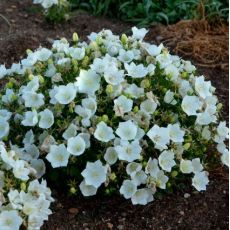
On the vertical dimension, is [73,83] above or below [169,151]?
above

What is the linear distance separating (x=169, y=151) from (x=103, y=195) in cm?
41

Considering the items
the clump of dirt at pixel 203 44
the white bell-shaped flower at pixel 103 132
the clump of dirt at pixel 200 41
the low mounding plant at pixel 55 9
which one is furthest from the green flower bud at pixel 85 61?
the low mounding plant at pixel 55 9

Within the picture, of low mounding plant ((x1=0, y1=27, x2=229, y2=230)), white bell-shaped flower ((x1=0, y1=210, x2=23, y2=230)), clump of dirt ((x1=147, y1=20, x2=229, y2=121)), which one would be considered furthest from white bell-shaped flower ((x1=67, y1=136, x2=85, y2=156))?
clump of dirt ((x1=147, y1=20, x2=229, y2=121))

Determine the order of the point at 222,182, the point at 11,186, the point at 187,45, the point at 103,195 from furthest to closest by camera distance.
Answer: the point at 187,45
the point at 222,182
the point at 103,195
the point at 11,186

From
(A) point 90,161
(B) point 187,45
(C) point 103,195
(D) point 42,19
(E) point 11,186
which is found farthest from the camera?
(D) point 42,19

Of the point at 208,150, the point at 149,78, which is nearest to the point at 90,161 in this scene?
the point at 149,78

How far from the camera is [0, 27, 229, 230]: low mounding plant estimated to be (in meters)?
2.83

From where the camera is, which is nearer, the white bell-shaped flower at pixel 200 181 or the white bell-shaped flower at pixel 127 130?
the white bell-shaped flower at pixel 127 130

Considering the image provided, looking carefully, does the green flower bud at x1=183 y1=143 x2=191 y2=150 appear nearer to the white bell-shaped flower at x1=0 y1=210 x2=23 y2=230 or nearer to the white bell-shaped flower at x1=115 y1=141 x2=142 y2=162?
the white bell-shaped flower at x1=115 y1=141 x2=142 y2=162

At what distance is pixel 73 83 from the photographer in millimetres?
2988

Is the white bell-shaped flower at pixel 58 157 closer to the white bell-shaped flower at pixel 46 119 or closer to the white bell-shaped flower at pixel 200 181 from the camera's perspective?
the white bell-shaped flower at pixel 46 119

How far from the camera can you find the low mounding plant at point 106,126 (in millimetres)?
2834

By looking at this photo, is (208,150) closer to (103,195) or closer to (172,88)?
(172,88)

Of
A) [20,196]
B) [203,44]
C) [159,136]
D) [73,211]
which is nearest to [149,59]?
[159,136]
